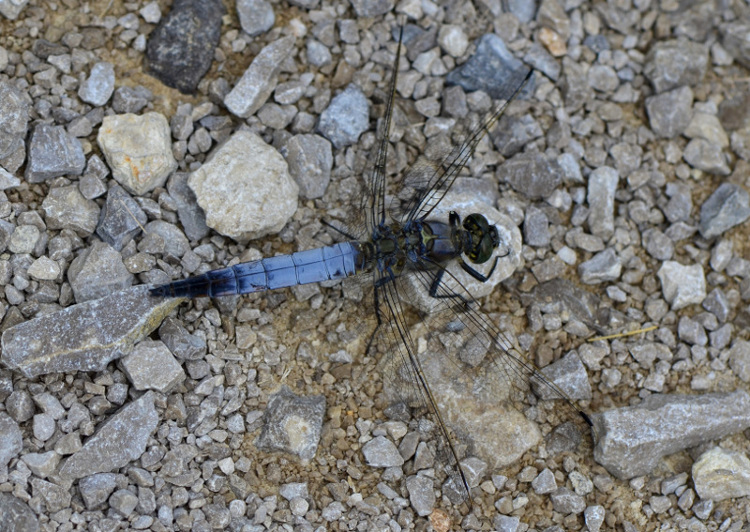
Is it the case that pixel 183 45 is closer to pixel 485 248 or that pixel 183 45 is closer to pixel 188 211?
pixel 188 211

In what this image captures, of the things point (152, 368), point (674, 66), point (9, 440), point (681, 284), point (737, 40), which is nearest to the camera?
point (9, 440)

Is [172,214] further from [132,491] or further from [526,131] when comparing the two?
[526,131]

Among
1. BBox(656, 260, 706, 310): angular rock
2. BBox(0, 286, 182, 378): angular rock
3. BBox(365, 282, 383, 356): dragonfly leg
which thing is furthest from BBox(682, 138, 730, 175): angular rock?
BBox(0, 286, 182, 378): angular rock

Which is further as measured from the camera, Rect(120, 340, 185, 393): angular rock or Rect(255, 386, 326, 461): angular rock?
Rect(255, 386, 326, 461): angular rock

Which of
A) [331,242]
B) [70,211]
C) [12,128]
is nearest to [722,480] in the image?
[331,242]

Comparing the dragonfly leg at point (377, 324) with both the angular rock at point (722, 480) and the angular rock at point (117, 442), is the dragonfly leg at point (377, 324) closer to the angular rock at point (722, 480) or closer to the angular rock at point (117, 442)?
the angular rock at point (117, 442)

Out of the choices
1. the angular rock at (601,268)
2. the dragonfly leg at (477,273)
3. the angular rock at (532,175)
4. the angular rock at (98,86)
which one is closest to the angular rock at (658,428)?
the angular rock at (601,268)

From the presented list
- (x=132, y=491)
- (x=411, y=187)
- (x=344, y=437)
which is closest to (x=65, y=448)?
(x=132, y=491)

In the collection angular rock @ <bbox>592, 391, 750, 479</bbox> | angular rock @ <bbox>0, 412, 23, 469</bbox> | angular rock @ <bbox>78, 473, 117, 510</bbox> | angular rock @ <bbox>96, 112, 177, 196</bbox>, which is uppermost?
angular rock @ <bbox>96, 112, 177, 196</bbox>

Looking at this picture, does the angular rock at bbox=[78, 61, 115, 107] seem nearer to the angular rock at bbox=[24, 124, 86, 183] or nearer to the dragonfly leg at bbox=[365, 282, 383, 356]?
the angular rock at bbox=[24, 124, 86, 183]
